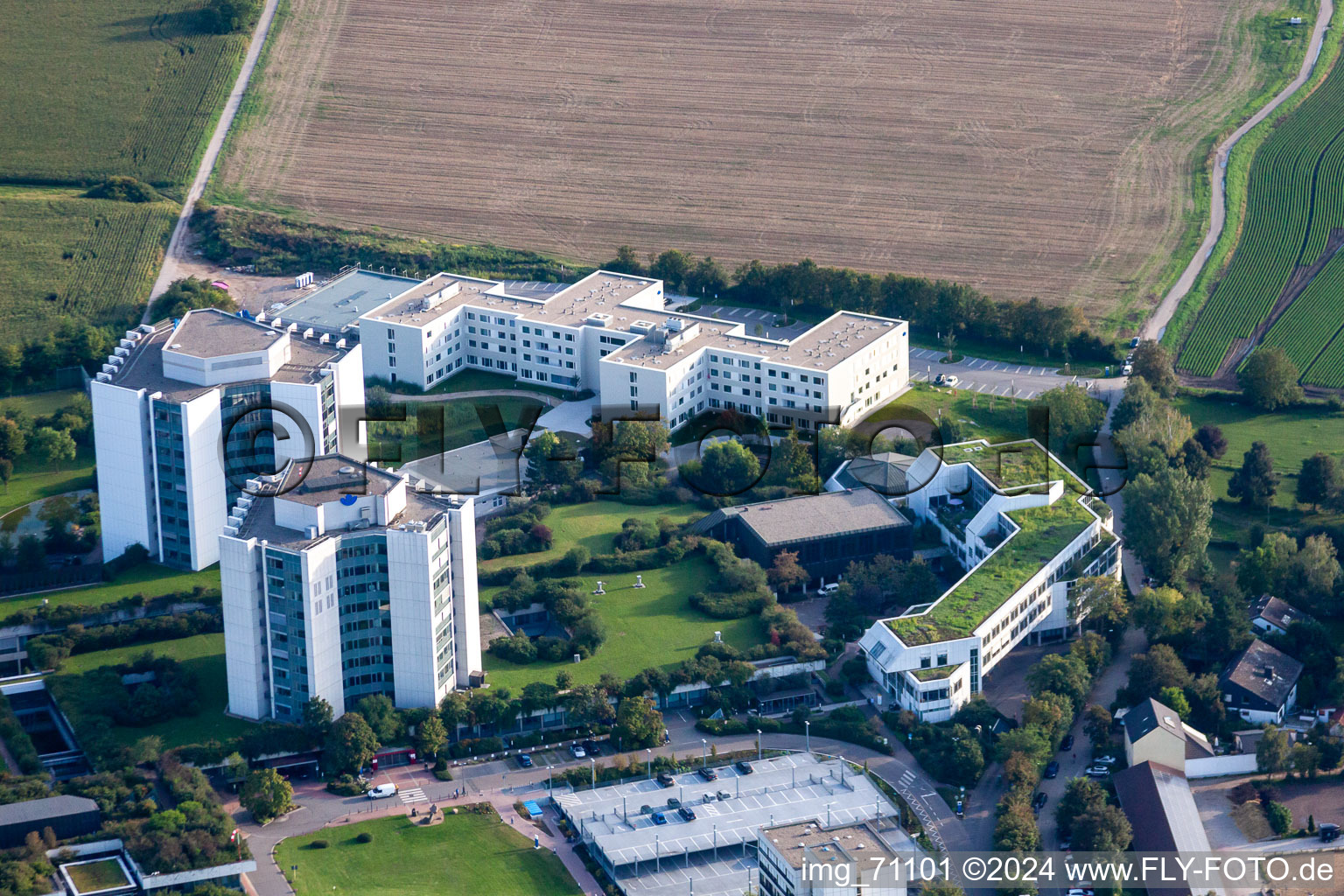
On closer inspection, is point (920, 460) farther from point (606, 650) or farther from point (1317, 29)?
point (1317, 29)

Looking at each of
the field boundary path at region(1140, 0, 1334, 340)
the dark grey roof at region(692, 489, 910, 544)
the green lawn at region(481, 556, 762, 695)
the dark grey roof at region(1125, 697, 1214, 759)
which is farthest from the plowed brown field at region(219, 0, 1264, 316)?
the dark grey roof at region(1125, 697, 1214, 759)

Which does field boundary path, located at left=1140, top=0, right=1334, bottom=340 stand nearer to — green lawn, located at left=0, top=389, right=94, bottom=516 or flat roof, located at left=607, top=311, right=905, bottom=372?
flat roof, located at left=607, top=311, right=905, bottom=372

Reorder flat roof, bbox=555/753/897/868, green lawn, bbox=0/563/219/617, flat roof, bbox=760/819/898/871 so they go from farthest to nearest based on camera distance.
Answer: green lawn, bbox=0/563/219/617 < flat roof, bbox=555/753/897/868 < flat roof, bbox=760/819/898/871

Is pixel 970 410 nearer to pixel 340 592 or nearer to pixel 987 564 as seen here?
pixel 987 564

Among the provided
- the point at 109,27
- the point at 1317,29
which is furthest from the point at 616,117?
the point at 1317,29

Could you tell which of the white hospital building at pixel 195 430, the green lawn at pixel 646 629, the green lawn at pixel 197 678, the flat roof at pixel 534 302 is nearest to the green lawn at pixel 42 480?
the white hospital building at pixel 195 430

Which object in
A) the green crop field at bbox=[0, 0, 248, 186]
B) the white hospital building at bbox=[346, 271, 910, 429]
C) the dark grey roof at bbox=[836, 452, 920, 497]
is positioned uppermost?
the green crop field at bbox=[0, 0, 248, 186]

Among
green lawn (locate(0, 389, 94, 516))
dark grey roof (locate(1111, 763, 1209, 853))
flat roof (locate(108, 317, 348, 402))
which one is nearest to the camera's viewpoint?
dark grey roof (locate(1111, 763, 1209, 853))
